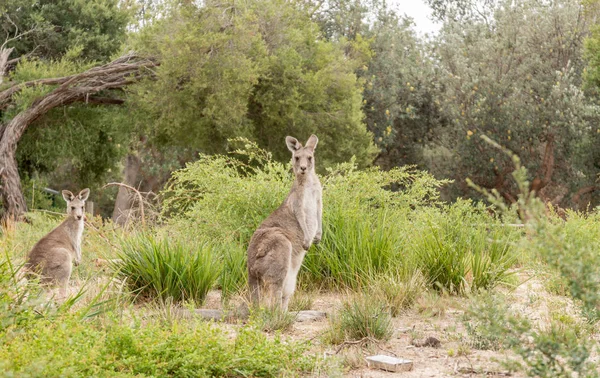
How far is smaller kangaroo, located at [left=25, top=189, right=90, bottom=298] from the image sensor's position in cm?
781

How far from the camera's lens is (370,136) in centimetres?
2311

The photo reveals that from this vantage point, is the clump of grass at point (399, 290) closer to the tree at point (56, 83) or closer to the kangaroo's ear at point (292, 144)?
the kangaroo's ear at point (292, 144)

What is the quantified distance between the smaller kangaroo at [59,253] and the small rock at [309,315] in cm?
235

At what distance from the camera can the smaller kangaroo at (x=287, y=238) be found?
6.85m

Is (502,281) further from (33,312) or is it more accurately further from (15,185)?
(15,185)

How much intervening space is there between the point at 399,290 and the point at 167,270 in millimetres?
2312

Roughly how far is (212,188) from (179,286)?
2.06 meters

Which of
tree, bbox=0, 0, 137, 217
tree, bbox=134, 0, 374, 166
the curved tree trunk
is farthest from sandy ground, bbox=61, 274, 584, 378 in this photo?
tree, bbox=0, 0, 137, 217

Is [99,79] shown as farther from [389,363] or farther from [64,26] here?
[389,363]

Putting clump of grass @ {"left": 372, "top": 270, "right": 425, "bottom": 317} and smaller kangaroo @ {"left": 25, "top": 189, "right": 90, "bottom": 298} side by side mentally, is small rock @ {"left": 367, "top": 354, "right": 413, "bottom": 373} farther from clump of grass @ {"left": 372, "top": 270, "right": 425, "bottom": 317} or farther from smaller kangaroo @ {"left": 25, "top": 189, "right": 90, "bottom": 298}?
smaller kangaroo @ {"left": 25, "top": 189, "right": 90, "bottom": 298}

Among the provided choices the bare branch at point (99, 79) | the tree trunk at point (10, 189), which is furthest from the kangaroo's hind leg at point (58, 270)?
the bare branch at point (99, 79)

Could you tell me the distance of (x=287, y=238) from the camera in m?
7.18

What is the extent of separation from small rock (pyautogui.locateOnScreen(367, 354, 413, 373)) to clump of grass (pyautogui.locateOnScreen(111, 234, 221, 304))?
9.06 ft

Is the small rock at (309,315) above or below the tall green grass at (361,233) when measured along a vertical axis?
below
